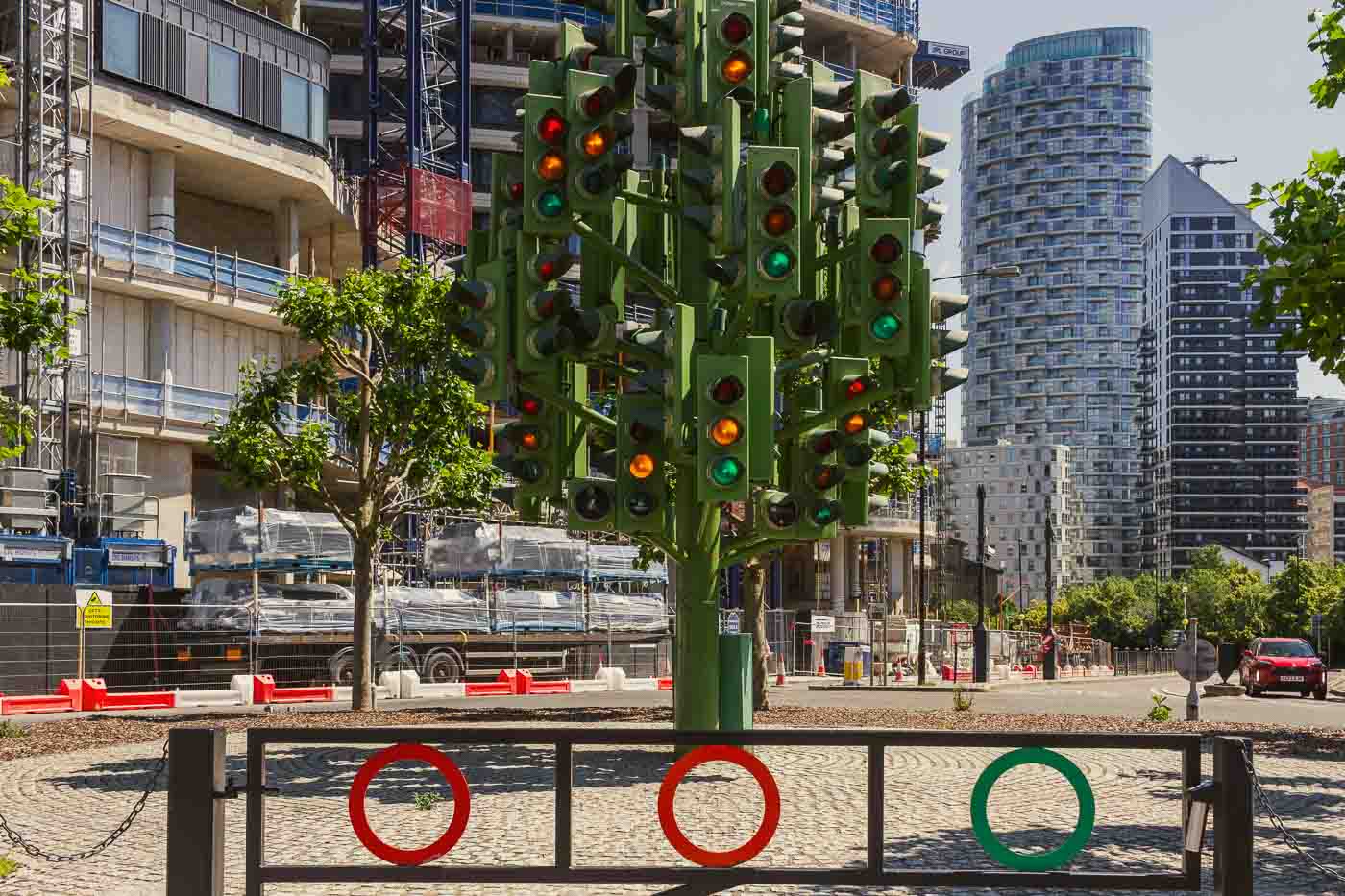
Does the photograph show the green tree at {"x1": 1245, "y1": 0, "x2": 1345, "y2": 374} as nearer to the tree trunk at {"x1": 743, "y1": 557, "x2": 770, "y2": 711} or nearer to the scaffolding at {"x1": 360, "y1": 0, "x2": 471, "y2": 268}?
the tree trunk at {"x1": 743, "y1": 557, "x2": 770, "y2": 711}

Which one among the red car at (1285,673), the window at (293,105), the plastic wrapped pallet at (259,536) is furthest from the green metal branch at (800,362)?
the window at (293,105)

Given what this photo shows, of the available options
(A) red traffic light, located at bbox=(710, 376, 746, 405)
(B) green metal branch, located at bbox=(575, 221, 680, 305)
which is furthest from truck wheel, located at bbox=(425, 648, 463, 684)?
(A) red traffic light, located at bbox=(710, 376, 746, 405)

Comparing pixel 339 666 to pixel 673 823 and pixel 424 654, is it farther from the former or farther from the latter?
pixel 673 823

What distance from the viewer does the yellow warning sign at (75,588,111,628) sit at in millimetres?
27922

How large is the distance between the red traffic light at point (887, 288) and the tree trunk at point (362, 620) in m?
15.3

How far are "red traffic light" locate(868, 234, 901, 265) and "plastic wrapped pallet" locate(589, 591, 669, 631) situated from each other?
35.3 m

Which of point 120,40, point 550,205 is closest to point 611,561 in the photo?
point 120,40

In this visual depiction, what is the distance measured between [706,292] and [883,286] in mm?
3889

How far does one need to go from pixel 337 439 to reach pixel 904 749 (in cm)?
4492

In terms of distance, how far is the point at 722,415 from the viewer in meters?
9.77

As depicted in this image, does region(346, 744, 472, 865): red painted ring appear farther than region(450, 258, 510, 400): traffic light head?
No

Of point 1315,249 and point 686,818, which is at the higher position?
point 1315,249

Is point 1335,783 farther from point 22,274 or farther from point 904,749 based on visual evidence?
point 22,274

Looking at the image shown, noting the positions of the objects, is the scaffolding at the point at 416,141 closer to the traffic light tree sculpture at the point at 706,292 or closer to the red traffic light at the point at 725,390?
the traffic light tree sculpture at the point at 706,292
